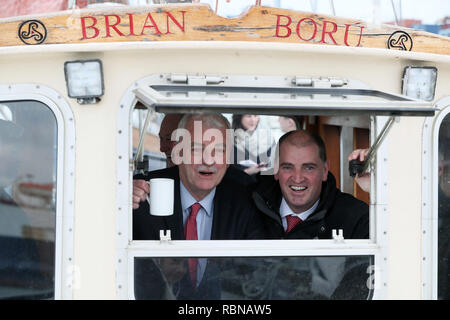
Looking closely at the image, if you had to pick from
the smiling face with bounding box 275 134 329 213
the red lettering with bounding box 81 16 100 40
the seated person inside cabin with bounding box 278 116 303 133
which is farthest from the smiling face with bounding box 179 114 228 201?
the seated person inside cabin with bounding box 278 116 303 133

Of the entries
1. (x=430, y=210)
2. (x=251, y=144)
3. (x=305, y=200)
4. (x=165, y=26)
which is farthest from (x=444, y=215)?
(x=251, y=144)

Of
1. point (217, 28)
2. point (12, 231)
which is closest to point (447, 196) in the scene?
point (217, 28)

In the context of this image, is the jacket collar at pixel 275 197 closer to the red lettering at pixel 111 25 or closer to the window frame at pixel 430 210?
the window frame at pixel 430 210

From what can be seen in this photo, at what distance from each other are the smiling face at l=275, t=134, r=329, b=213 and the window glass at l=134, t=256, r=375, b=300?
2.29ft

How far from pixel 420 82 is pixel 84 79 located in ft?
4.93

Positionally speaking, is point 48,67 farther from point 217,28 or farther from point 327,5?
point 327,5

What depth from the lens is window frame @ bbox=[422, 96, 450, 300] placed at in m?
2.99

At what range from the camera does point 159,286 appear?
2.82 meters

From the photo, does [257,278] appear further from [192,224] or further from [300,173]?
[300,173]

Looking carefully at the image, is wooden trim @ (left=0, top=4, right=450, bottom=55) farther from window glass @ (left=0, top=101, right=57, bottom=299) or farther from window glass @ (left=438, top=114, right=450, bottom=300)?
window glass @ (left=438, top=114, right=450, bottom=300)

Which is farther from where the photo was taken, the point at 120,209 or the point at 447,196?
the point at 447,196

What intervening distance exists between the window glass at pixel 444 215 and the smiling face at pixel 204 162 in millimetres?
1047

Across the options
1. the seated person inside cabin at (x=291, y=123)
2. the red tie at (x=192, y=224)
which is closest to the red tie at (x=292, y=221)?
the red tie at (x=192, y=224)

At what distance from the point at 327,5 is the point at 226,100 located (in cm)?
164
